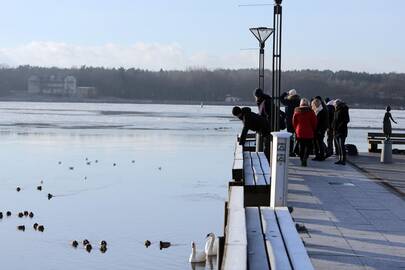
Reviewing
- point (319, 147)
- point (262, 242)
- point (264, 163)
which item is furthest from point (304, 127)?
point (262, 242)

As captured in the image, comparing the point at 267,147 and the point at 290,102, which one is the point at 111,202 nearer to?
the point at 267,147

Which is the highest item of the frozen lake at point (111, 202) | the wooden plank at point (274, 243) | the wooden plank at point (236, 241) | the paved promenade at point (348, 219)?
the wooden plank at point (236, 241)

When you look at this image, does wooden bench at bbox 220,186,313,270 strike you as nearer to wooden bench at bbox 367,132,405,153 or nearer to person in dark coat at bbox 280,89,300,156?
person in dark coat at bbox 280,89,300,156

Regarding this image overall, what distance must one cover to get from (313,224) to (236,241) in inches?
134

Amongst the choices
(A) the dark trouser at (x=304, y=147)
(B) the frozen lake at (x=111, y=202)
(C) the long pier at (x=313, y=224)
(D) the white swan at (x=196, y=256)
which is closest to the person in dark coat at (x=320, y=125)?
(A) the dark trouser at (x=304, y=147)

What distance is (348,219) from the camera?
9844 millimetres

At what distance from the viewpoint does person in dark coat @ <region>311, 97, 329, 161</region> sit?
1738cm

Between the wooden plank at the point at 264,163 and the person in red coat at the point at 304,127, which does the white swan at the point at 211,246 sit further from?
the person in red coat at the point at 304,127

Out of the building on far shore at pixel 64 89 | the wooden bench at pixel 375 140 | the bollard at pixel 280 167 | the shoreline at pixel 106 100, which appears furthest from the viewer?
the building on far shore at pixel 64 89

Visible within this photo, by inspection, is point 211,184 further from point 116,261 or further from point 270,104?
point 116,261

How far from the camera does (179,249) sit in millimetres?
13375

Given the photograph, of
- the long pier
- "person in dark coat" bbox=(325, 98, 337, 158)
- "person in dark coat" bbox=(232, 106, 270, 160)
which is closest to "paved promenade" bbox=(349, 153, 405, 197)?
the long pier

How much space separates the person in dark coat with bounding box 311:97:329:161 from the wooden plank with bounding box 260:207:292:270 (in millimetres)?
9181

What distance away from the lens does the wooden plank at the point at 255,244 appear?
6129 millimetres
